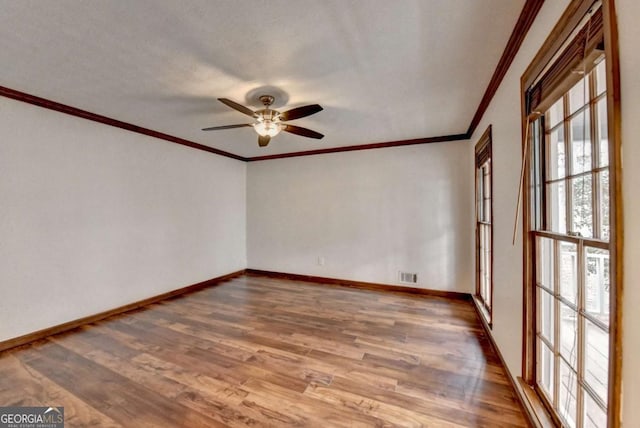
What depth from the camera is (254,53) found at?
1.80m

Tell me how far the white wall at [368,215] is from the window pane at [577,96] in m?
2.50

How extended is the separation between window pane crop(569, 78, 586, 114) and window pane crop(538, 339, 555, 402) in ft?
4.25

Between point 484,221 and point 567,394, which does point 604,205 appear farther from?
point 484,221

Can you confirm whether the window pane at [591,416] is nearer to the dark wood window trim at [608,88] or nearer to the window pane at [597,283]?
the dark wood window trim at [608,88]

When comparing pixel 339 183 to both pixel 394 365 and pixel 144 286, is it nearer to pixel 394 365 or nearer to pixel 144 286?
pixel 394 365

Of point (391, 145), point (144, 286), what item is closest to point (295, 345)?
point (144, 286)

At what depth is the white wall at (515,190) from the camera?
745 millimetres

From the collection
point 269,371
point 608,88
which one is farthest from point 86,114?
point 608,88

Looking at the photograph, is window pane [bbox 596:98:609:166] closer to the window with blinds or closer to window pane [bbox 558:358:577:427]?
the window with blinds

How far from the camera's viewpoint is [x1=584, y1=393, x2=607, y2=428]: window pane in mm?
1150

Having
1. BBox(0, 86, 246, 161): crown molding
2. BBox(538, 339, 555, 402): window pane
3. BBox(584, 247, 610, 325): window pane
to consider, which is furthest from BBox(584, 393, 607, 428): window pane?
BBox(0, 86, 246, 161): crown molding

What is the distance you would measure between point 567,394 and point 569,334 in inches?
12.5

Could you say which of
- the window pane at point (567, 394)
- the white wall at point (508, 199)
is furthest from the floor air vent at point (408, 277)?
the window pane at point (567, 394)

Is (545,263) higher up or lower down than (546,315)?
higher up
